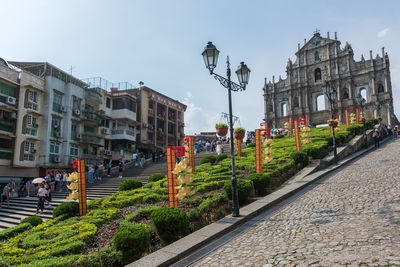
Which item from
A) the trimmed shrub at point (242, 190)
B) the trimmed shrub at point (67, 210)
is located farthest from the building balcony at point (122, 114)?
the trimmed shrub at point (242, 190)

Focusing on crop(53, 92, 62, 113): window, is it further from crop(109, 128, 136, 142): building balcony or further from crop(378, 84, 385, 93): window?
crop(378, 84, 385, 93): window

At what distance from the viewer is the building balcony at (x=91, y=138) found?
1293 inches

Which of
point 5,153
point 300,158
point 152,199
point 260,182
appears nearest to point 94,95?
point 5,153

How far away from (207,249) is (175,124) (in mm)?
44388

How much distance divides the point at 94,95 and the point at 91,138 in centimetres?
531

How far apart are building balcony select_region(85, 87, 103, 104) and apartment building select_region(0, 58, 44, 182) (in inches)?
237

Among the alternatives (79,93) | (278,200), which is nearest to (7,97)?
(79,93)

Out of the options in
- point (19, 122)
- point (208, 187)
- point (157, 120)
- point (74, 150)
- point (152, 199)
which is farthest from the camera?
point (157, 120)

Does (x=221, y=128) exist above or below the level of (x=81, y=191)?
above

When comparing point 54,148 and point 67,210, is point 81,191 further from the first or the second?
point 54,148

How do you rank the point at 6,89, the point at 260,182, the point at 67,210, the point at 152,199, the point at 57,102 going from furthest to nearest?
the point at 57,102 → the point at 6,89 → the point at 152,199 → the point at 67,210 → the point at 260,182

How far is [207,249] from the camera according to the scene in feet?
22.0

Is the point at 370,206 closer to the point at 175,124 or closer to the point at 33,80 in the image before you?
the point at 33,80

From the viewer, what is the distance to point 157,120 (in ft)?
154
